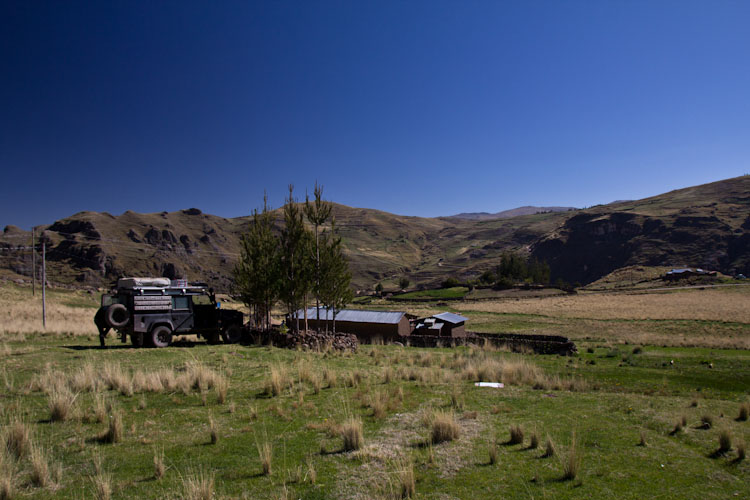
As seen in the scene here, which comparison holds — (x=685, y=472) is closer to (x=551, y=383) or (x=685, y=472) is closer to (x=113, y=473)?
(x=551, y=383)

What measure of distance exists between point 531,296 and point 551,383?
79.3m

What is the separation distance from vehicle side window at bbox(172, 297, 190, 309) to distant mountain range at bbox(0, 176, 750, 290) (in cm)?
7004

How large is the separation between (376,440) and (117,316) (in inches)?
562

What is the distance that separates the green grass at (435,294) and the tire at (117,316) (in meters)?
79.3

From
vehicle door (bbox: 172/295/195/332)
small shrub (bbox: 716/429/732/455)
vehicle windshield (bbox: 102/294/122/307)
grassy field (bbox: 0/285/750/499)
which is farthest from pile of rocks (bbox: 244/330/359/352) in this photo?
small shrub (bbox: 716/429/732/455)

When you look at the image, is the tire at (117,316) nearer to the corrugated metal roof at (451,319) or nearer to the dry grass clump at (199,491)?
the dry grass clump at (199,491)

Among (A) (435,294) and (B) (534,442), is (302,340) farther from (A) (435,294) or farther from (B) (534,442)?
(A) (435,294)

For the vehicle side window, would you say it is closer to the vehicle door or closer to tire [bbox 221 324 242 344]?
the vehicle door

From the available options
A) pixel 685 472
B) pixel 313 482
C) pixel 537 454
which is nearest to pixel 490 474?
pixel 537 454

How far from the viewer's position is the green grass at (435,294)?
308 ft

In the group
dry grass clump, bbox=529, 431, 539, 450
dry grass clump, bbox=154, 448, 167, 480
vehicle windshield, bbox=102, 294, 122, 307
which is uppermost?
vehicle windshield, bbox=102, 294, 122, 307

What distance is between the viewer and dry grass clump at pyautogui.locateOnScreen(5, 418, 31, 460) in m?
6.16

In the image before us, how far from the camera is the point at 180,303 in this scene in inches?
754

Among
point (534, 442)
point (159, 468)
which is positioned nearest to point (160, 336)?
point (159, 468)
